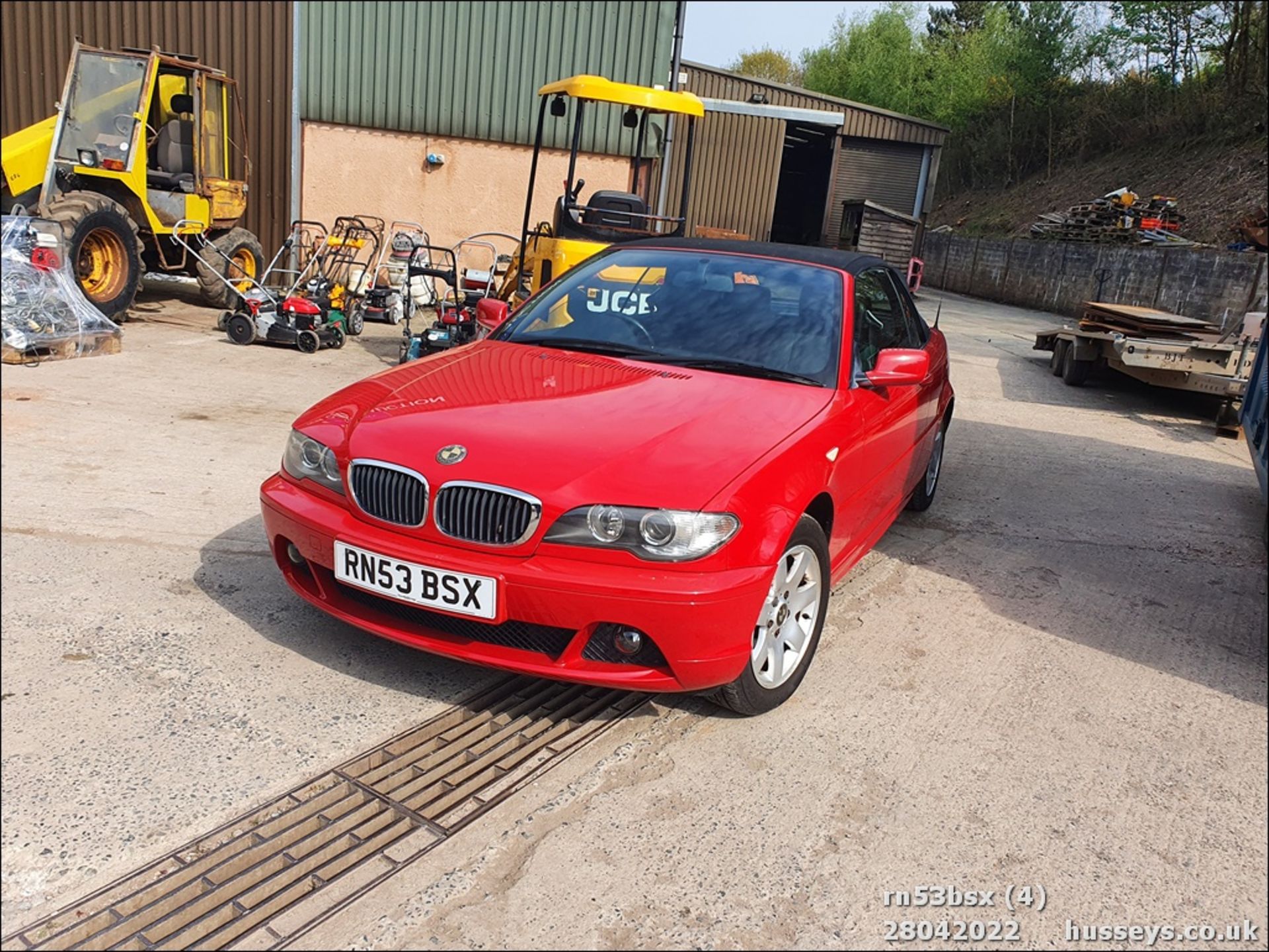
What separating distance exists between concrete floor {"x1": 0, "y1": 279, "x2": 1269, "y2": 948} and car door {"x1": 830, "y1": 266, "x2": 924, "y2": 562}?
17.4 inches

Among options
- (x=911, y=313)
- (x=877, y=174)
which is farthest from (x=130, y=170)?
(x=877, y=174)

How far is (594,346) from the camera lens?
13.2 feet

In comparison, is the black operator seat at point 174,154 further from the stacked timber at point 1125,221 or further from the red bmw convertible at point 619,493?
the stacked timber at point 1125,221

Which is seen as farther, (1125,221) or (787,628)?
(1125,221)

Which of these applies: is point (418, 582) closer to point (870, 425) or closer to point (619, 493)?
point (619, 493)

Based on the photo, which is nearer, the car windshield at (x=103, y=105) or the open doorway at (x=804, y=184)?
the car windshield at (x=103, y=105)

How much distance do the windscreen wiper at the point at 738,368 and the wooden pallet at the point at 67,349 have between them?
5.73m

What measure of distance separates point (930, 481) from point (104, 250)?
842 cm

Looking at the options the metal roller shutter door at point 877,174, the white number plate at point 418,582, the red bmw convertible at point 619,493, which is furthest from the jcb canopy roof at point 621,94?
the metal roller shutter door at point 877,174

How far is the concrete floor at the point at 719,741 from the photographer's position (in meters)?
2.36

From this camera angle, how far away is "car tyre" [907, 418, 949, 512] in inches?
219

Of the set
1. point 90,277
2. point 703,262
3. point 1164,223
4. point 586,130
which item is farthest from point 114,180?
point 1164,223

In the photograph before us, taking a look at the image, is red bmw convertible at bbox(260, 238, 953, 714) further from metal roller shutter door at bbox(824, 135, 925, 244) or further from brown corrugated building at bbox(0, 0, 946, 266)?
metal roller shutter door at bbox(824, 135, 925, 244)

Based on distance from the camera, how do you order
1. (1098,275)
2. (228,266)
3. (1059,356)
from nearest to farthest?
(228,266)
(1059,356)
(1098,275)
